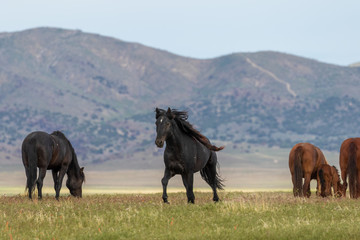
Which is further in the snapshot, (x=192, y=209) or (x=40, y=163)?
(x=40, y=163)

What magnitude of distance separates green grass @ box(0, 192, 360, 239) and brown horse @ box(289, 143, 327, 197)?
449 centimetres

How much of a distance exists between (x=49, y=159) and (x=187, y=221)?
31.7ft

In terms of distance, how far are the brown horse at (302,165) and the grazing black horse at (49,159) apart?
8.60m

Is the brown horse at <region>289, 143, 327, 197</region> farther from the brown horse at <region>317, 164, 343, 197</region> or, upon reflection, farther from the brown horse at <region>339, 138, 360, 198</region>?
the brown horse at <region>339, 138, 360, 198</region>

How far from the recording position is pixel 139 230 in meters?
16.0

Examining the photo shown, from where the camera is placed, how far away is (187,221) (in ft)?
57.1

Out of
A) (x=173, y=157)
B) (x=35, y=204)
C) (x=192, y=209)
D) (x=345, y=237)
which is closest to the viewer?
(x=345, y=237)

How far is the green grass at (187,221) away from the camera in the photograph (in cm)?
1552

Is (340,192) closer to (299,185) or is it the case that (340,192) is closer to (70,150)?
(299,185)

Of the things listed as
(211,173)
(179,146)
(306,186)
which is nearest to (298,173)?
(306,186)

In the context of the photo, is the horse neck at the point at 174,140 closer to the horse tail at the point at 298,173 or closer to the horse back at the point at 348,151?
the horse tail at the point at 298,173

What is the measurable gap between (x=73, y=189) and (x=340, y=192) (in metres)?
10.9

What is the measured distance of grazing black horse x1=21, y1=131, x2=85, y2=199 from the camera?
25.2 metres

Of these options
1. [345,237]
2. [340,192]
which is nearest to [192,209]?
[345,237]
